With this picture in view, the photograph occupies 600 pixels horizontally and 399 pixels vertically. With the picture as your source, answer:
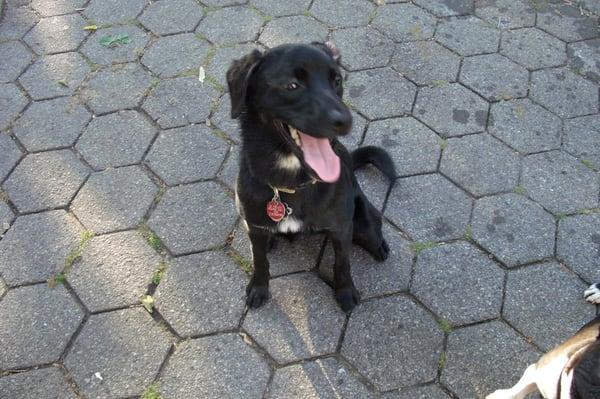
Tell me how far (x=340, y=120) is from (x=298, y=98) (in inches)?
9.0

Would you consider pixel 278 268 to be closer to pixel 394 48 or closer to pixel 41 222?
pixel 41 222

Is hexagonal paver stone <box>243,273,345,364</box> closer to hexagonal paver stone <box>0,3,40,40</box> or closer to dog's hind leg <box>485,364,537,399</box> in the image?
dog's hind leg <box>485,364,537,399</box>

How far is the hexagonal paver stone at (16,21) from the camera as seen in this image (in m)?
4.82

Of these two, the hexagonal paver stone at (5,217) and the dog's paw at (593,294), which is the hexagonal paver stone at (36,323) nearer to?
the hexagonal paver stone at (5,217)

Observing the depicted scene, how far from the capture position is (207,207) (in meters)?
3.61

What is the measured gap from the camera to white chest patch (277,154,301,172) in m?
2.61

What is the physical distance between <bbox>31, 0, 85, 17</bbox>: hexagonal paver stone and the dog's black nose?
3679 millimetres

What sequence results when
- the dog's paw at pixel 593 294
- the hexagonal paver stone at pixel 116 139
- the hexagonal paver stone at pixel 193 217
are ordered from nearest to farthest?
1. the dog's paw at pixel 593 294
2. the hexagonal paver stone at pixel 193 217
3. the hexagonal paver stone at pixel 116 139

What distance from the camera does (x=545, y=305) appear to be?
10.3 feet

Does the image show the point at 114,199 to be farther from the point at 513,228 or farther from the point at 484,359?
the point at 513,228

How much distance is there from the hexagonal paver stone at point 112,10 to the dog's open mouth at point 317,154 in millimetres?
3053

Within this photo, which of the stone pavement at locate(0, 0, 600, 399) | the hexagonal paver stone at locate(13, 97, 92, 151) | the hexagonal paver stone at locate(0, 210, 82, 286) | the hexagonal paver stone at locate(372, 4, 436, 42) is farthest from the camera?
the hexagonal paver stone at locate(372, 4, 436, 42)

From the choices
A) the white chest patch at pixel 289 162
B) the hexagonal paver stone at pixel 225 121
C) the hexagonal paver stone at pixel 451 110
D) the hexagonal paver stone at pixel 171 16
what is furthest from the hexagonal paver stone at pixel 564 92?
the hexagonal paver stone at pixel 171 16

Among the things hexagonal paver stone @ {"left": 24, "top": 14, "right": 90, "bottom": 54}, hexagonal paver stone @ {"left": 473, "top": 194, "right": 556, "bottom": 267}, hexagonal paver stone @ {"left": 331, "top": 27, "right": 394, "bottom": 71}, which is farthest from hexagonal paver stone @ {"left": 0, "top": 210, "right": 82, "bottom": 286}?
hexagonal paver stone @ {"left": 473, "top": 194, "right": 556, "bottom": 267}
